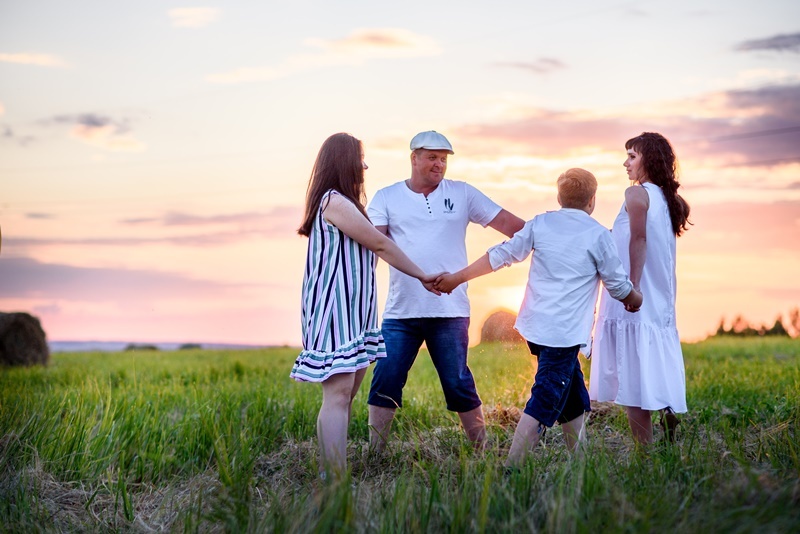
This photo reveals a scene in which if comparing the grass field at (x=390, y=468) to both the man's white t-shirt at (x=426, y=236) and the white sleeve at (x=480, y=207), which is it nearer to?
the man's white t-shirt at (x=426, y=236)

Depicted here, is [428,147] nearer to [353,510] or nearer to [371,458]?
[371,458]

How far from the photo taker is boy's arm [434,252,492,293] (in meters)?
5.80

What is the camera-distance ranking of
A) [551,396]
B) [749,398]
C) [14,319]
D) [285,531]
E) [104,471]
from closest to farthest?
[285,531] → [551,396] → [104,471] → [749,398] → [14,319]

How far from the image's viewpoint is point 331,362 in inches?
208

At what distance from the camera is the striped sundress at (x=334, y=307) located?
530cm

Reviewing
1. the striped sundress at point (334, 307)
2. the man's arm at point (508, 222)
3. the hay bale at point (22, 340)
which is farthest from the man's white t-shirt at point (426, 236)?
the hay bale at point (22, 340)

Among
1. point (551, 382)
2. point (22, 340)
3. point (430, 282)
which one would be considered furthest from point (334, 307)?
point (22, 340)

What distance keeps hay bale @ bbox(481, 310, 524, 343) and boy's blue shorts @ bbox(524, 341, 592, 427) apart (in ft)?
3.16

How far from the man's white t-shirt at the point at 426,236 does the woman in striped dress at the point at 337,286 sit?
22.1 inches

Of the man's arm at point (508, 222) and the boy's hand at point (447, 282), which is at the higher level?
the man's arm at point (508, 222)

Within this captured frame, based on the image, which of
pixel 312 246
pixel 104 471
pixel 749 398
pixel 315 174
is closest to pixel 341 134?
pixel 315 174

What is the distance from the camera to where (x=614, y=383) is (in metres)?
5.95

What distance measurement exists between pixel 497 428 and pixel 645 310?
5.15 ft

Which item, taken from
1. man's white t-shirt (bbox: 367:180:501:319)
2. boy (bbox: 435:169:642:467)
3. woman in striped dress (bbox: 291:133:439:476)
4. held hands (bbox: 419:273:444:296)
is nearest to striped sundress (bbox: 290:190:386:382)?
woman in striped dress (bbox: 291:133:439:476)
